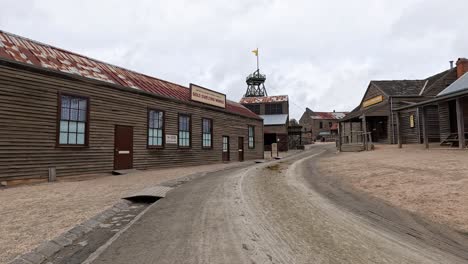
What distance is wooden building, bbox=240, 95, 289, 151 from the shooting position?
3981 cm

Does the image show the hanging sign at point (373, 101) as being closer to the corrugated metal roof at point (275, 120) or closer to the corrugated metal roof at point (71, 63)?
the corrugated metal roof at point (275, 120)

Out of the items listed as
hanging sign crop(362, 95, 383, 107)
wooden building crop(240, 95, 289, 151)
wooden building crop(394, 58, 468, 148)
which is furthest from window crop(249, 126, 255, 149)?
wooden building crop(240, 95, 289, 151)

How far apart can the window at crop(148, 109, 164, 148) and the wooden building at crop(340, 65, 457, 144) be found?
16061 mm

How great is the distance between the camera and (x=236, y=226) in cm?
468

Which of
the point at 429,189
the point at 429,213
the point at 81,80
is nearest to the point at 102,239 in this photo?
the point at 429,213

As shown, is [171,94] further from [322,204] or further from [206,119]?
[322,204]

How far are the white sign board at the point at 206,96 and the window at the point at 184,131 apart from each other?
1.69 m

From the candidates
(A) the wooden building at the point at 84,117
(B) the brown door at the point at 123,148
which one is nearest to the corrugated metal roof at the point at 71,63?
(A) the wooden building at the point at 84,117

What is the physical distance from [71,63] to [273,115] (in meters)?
34.2

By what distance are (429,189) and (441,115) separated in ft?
55.7

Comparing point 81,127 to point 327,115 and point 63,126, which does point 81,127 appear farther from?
point 327,115

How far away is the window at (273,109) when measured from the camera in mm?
44312

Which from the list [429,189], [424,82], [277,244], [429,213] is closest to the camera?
[277,244]

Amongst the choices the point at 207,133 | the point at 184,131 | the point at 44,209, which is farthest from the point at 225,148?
the point at 44,209
